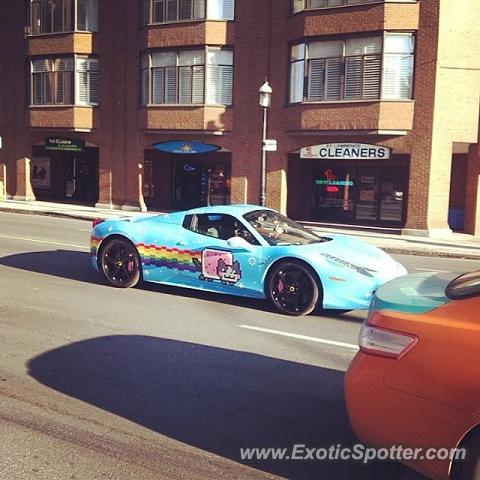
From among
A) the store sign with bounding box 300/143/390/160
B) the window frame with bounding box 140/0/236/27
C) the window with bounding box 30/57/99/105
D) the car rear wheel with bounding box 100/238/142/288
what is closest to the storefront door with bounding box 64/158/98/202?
the window with bounding box 30/57/99/105

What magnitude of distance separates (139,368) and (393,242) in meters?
13.8

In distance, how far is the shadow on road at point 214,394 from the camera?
401 cm

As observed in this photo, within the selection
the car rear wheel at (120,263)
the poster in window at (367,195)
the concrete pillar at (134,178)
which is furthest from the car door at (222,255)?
the concrete pillar at (134,178)

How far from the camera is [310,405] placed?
4.65 metres

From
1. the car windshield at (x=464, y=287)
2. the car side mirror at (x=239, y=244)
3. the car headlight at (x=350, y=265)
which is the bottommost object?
the car headlight at (x=350, y=265)

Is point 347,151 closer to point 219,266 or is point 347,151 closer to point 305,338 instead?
point 219,266

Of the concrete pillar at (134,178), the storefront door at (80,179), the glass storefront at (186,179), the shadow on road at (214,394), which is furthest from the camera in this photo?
the storefront door at (80,179)

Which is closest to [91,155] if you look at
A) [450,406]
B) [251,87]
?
[251,87]

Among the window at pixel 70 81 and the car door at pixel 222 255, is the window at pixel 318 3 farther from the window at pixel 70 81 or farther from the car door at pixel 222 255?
the car door at pixel 222 255

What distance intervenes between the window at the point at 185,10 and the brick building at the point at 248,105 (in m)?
0.05

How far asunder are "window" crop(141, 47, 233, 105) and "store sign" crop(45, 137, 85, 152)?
466 centimetres

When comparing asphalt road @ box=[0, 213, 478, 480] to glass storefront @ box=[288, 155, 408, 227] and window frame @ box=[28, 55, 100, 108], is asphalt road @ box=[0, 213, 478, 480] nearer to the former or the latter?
glass storefront @ box=[288, 155, 408, 227]

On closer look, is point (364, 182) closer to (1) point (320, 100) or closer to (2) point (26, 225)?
(1) point (320, 100)

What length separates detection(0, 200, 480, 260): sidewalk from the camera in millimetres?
16156
